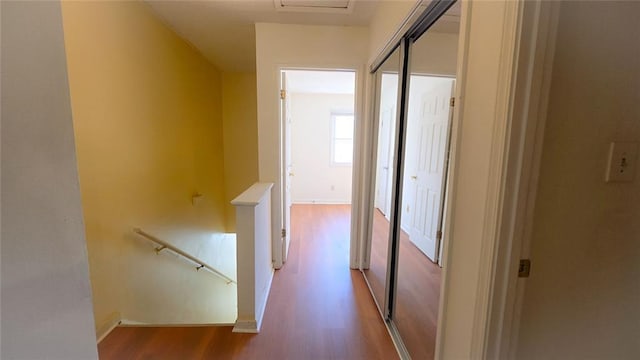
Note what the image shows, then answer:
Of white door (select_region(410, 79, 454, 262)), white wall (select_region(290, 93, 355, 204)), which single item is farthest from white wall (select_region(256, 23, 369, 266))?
white wall (select_region(290, 93, 355, 204))

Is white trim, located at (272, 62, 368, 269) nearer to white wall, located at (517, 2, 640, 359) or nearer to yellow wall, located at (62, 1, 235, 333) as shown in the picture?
yellow wall, located at (62, 1, 235, 333)

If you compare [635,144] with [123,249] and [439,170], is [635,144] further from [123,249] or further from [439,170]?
[123,249]

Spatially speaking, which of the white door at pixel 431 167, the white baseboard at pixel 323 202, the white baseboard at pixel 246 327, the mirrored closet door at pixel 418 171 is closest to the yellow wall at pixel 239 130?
the white baseboard at pixel 323 202

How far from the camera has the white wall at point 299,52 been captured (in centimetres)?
248

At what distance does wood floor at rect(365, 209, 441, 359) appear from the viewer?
1410 mm

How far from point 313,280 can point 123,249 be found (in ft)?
5.23

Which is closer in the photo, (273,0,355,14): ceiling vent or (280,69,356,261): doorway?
(273,0,355,14): ceiling vent

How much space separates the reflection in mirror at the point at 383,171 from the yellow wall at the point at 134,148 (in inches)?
78.2

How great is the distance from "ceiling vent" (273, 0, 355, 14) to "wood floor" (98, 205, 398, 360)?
238 centimetres

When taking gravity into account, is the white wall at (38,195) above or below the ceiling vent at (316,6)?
below

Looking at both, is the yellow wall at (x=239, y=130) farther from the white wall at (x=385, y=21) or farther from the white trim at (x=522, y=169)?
the white trim at (x=522, y=169)

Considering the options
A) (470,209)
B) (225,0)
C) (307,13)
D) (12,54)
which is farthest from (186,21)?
(470,209)

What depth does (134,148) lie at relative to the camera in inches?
86.4

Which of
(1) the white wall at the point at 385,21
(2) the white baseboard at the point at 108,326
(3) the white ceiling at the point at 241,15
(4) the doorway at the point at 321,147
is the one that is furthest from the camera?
(4) the doorway at the point at 321,147
